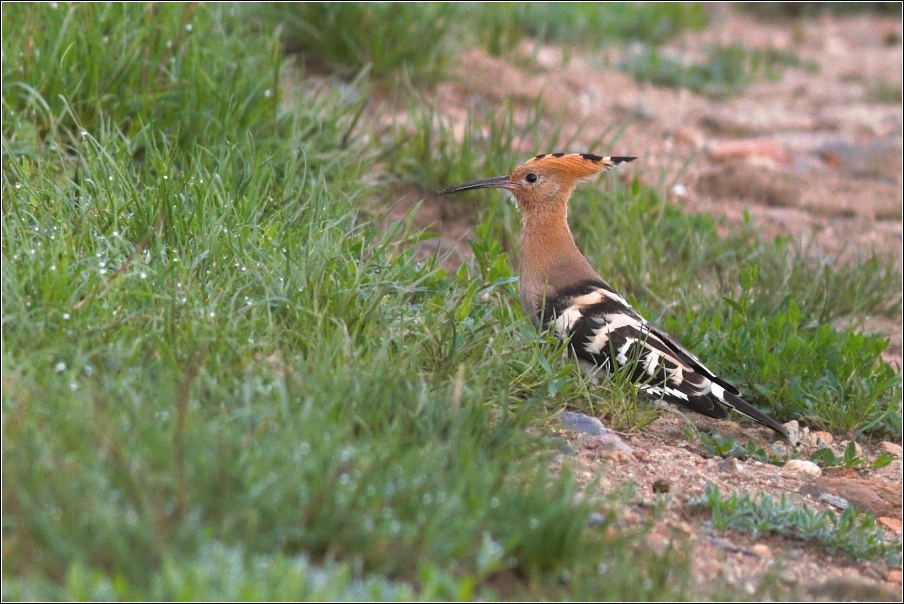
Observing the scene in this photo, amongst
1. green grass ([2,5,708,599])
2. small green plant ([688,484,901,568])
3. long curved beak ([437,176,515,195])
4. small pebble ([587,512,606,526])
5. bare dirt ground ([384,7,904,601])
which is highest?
green grass ([2,5,708,599])

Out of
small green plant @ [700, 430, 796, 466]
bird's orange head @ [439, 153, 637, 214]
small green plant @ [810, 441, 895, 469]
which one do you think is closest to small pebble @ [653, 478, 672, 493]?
small green plant @ [700, 430, 796, 466]

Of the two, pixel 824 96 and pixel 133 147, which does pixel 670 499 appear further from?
pixel 824 96

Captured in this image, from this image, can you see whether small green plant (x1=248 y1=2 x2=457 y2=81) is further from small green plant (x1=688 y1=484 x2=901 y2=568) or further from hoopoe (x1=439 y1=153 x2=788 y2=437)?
small green plant (x1=688 y1=484 x2=901 y2=568)

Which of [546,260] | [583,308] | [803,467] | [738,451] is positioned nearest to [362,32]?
[546,260]

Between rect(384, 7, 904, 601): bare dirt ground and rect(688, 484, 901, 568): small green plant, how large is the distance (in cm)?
3

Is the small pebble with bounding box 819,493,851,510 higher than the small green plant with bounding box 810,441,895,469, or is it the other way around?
the small pebble with bounding box 819,493,851,510

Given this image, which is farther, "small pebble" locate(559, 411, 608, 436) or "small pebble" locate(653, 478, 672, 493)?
"small pebble" locate(559, 411, 608, 436)

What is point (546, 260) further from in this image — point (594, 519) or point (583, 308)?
point (594, 519)

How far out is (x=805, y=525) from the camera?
2736 millimetres

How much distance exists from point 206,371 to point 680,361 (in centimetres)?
149

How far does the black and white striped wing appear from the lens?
3.42 meters

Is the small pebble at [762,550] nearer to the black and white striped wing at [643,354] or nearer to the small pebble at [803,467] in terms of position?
the small pebble at [803,467]

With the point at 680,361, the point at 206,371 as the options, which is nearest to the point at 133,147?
the point at 206,371

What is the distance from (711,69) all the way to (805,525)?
5.20 m
